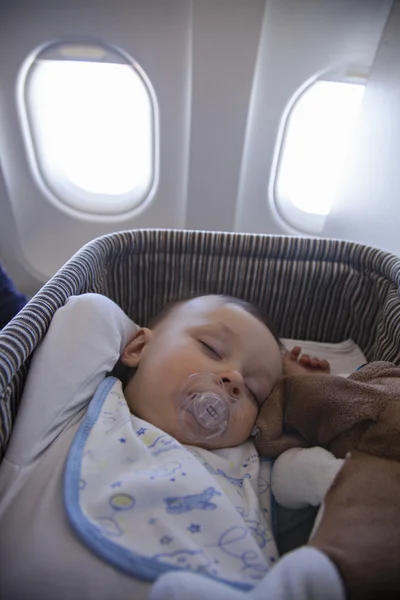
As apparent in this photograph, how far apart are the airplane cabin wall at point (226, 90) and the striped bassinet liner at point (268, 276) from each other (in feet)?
0.59

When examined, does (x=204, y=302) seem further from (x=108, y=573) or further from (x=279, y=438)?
(x=108, y=573)

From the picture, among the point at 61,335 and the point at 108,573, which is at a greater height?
the point at 61,335

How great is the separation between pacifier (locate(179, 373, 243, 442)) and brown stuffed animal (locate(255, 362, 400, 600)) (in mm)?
92

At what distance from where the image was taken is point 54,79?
138 cm

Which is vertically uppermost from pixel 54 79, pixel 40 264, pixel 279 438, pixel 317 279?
pixel 54 79

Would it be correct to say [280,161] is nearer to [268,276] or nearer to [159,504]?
[268,276]

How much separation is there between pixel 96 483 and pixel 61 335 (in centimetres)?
26

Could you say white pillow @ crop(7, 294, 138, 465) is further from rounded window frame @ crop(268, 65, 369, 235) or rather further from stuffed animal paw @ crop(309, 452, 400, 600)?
rounded window frame @ crop(268, 65, 369, 235)

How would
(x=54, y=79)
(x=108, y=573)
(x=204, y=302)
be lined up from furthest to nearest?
(x=54, y=79), (x=204, y=302), (x=108, y=573)

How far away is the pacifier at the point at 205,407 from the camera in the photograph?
0.75 m

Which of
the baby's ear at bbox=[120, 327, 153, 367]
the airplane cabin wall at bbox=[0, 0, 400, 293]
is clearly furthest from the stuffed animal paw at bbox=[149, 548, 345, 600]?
the airplane cabin wall at bbox=[0, 0, 400, 293]

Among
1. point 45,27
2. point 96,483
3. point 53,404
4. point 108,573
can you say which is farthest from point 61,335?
point 45,27

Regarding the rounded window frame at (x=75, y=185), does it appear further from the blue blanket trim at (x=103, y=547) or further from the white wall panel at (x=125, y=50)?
the blue blanket trim at (x=103, y=547)

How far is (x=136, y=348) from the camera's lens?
0.94 m
